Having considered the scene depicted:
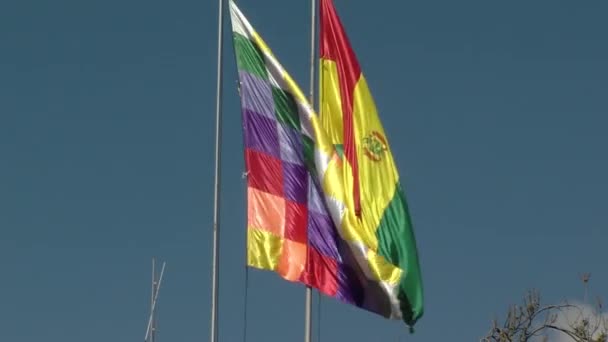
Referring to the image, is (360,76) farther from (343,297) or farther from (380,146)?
(343,297)

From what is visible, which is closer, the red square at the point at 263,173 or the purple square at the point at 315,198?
the red square at the point at 263,173

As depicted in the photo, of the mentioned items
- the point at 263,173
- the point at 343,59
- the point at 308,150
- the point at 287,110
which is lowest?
the point at 263,173

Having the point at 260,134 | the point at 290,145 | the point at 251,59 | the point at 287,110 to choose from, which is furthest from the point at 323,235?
the point at 251,59

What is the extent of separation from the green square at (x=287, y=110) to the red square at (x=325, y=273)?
2.29m

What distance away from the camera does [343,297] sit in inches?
1533

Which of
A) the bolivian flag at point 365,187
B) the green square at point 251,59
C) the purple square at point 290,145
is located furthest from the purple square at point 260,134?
the bolivian flag at point 365,187

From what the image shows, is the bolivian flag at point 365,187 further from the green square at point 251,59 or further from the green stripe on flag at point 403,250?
the green square at point 251,59

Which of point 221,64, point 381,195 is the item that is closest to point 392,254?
point 381,195

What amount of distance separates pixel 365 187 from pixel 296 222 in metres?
1.50

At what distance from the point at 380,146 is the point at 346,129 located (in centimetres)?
71

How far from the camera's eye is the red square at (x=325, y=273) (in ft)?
128

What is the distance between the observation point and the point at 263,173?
38.8m

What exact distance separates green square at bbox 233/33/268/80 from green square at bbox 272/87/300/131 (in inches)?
19.3

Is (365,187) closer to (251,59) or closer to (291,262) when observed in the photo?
(291,262)
